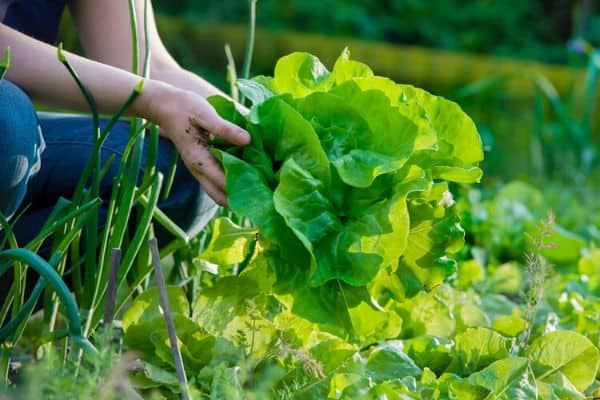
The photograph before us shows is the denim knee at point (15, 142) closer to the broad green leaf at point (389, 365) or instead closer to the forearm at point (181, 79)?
the forearm at point (181, 79)

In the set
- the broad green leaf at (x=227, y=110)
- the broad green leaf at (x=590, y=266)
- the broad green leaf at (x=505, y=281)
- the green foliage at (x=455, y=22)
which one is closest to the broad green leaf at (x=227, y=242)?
the broad green leaf at (x=227, y=110)

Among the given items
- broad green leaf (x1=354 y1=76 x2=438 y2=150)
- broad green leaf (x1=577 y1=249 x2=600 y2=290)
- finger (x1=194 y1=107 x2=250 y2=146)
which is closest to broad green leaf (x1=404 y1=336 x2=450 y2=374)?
broad green leaf (x1=354 y1=76 x2=438 y2=150)

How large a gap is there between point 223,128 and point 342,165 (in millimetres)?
151

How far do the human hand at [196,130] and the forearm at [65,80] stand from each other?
23 millimetres

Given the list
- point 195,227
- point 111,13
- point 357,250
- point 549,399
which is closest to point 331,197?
point 357,250

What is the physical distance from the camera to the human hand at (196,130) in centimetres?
126

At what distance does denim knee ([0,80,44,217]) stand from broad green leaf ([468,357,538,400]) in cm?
65

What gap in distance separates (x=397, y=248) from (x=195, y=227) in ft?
1.83

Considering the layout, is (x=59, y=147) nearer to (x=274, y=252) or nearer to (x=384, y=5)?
(x=274, y=252)

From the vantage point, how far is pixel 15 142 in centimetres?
134

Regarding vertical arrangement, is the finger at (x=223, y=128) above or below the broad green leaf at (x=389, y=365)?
above

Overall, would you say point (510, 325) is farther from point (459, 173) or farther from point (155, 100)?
point (155, 100)

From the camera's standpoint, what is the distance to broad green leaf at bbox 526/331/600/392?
145 centimetres

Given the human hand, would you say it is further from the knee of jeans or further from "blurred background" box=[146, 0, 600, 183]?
"blurred background" box=[146, 0, 600, 183]
